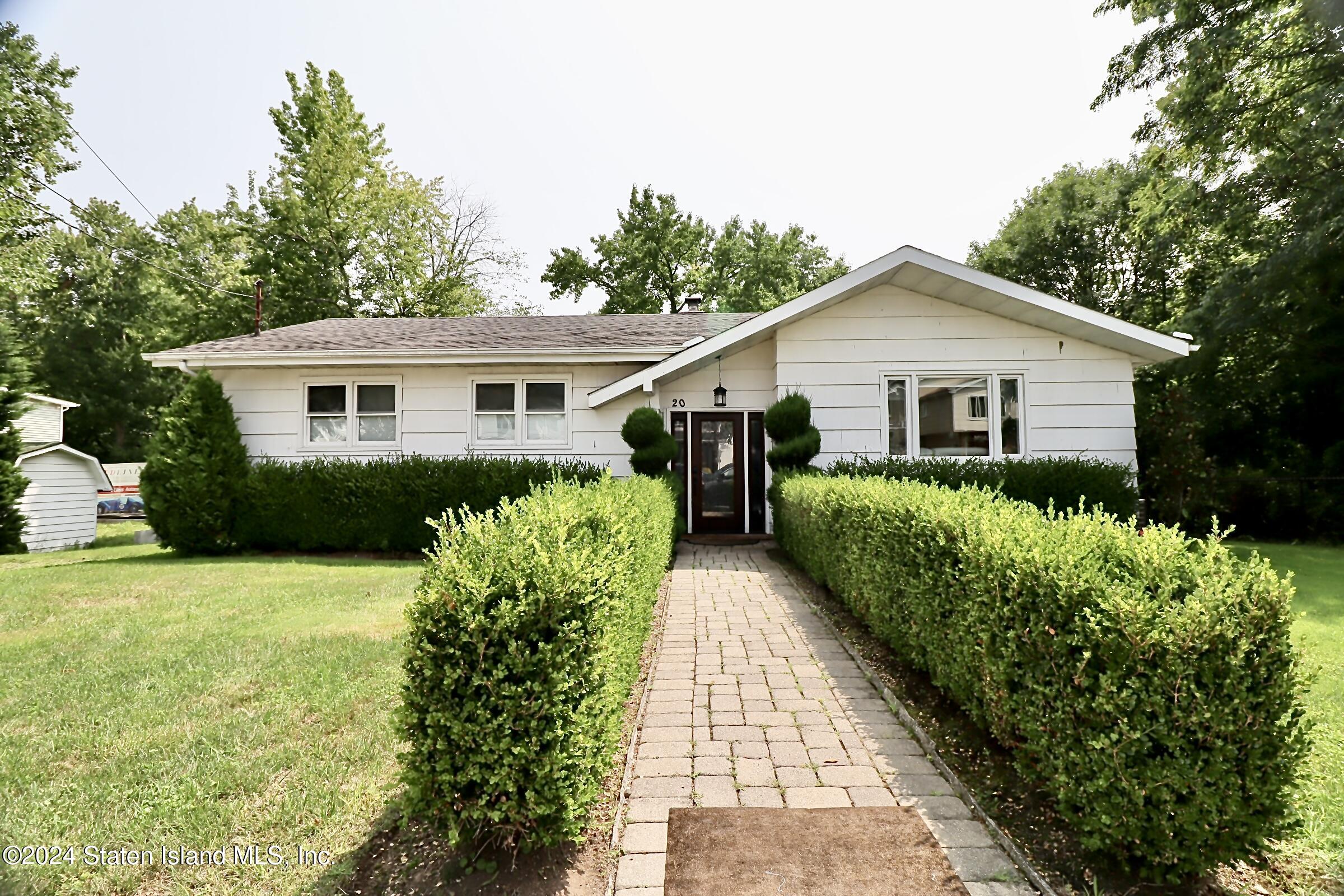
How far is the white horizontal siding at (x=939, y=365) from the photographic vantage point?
11.6 meters

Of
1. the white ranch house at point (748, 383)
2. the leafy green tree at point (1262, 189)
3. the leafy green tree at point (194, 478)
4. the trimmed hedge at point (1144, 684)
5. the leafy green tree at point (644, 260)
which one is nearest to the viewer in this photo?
the trimmed hedge at point (1144, 684)

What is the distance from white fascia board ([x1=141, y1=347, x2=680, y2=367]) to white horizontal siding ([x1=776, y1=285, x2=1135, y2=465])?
282cm

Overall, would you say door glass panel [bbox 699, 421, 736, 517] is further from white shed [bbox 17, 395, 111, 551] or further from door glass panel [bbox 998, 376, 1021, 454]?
white shed [bbox 17, 395, 111, 551]

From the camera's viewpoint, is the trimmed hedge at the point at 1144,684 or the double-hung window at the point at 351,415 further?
the double-hung window at the point at 351,415

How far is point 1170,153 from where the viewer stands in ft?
49.9

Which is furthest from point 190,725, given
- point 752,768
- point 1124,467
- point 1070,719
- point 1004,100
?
point 1124,467

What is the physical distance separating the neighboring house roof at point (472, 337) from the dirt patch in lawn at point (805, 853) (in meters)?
10.2

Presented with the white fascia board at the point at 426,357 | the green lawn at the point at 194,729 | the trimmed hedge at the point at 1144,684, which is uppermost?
the white fascia board at the point at 426,357

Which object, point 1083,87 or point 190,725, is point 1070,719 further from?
point 1083,87

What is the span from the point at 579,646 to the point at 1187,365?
19.2 metres

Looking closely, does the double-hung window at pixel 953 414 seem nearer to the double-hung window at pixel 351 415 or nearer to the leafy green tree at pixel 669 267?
the double-hung window at pixel 351 415

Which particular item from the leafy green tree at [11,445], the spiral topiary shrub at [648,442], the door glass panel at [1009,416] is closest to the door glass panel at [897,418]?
the door glass panel at [1009,416]

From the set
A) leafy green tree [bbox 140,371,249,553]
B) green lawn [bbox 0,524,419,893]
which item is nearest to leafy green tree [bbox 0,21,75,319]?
leafy green tree [bbox 140,371,249,553]

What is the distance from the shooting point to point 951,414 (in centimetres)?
1189
